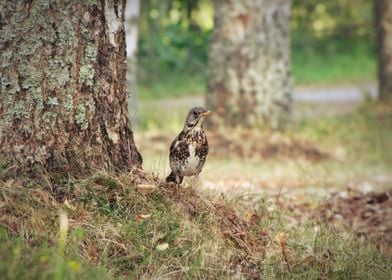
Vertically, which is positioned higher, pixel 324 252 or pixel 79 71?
pixel 79 71

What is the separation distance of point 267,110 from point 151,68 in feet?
45.6

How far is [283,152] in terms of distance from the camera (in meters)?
12.2

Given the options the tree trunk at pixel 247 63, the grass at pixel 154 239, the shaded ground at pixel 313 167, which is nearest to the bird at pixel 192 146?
the shaded ground at pixel 313 167

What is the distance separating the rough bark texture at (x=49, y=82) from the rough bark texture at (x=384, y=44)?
1353 centimetres

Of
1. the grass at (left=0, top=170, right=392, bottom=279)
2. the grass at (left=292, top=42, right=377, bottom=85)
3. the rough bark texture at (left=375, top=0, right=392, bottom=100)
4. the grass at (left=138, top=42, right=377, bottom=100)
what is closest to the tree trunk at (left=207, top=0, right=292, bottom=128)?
the rough bark texture at (left=375, top=0, right=392, bottom=100)

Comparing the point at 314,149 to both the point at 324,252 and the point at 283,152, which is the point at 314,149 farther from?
the point at 324,252

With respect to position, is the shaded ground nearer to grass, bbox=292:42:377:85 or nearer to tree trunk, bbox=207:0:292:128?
tree trunk, bbox=207:0:292:128

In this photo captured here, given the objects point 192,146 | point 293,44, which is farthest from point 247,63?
point 293,44

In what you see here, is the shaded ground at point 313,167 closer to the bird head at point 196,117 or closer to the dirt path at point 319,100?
the bird head at point 196,117

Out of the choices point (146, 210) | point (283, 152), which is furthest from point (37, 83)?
point (283, 152)

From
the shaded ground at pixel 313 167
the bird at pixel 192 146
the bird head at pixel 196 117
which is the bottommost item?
the shaded ground at pixel 313 167

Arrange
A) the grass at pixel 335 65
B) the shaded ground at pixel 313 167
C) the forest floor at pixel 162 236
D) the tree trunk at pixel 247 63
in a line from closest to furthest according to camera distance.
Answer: the forest floor at pixel 162 236 → the shaded ground at pixel 313 167 → the tree trunk at pixel 247 63 → the grass at pixel 335 65

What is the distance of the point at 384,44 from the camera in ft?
60.6

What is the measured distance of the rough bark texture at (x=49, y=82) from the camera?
5.38 meters
